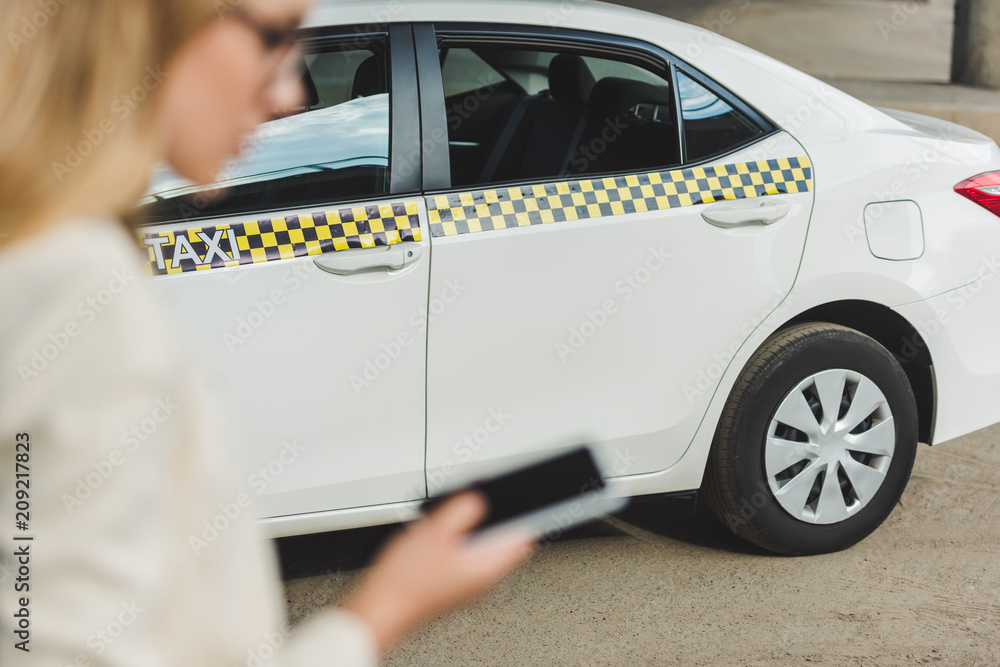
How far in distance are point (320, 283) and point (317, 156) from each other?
32 centimetres

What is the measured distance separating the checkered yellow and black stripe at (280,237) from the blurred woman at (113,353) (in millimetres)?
1747

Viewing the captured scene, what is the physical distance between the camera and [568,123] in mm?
3281

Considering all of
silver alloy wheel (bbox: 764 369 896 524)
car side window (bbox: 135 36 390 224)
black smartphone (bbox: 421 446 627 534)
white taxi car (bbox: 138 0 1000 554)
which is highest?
black smartphone (bbox: 421 446 627 534)

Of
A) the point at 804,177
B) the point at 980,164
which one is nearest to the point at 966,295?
the point at 980,164

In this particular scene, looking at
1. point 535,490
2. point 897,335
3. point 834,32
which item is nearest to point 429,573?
point 535,490

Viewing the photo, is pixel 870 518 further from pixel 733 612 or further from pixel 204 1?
pixel 204 1

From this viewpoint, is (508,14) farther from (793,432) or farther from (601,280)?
(793,432)

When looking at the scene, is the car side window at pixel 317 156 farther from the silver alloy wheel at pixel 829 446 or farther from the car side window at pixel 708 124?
the silver alloy wheel at pixel 829 446

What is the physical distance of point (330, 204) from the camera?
250 centimetres

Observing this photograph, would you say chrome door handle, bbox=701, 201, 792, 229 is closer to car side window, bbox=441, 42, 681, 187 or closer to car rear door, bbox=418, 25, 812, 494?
car rear door, bbox=418, 25, 812, 494

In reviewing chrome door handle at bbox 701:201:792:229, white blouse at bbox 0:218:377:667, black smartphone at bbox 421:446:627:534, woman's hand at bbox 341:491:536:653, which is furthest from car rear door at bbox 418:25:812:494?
white blouse at bbox 0:218:377:667

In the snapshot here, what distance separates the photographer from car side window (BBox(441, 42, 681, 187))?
9.38 feet

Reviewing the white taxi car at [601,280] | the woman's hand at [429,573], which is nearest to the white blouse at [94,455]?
the woman's hand at [429,573]

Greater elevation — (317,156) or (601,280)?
(317,156)
